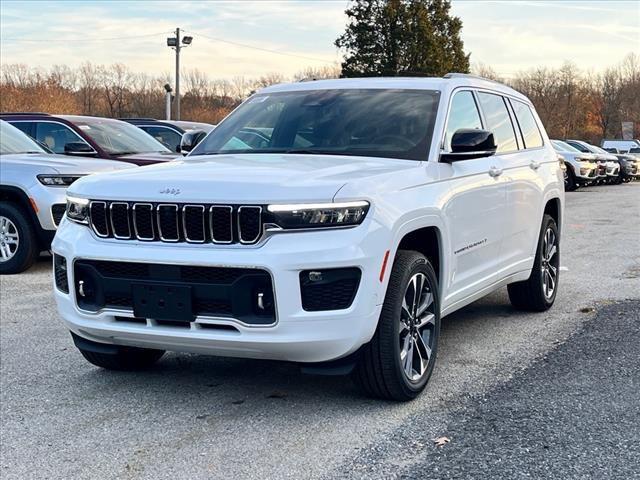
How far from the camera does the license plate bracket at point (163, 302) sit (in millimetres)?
4023

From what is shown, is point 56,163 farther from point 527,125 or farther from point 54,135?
point 527,125

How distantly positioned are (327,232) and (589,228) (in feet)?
36.2

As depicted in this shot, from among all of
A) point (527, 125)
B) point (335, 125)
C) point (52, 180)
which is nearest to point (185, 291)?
point (335, 125)

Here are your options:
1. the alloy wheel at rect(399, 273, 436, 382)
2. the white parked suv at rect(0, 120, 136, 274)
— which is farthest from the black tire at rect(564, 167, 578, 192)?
the alloy wheel at rect(399, 273, 436, 382)

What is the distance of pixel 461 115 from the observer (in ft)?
18.3

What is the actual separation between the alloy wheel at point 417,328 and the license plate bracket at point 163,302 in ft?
3.70

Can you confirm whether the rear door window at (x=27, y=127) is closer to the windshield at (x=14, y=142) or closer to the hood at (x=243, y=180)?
the windshield at (x=14, y=142)

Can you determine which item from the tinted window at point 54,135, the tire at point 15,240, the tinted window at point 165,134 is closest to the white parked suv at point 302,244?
the tire at point 15,240

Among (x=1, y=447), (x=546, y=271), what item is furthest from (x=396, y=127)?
(x=1, y=447)

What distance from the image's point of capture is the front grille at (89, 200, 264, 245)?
3953mm

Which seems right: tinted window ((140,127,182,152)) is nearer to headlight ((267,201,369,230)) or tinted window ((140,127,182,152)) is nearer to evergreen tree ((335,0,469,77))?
headlight ((267,201,369,230))

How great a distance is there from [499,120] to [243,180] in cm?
286

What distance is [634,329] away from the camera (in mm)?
6191

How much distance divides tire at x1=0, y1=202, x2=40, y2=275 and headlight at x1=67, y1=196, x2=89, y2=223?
15.5 ft
